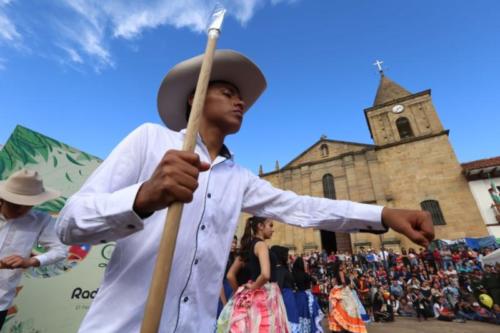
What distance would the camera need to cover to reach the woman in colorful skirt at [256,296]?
10.5 feet

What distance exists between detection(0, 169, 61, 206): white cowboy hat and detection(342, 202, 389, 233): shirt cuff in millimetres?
2881

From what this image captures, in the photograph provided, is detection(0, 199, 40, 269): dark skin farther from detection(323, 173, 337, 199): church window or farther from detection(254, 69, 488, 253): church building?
detection(323, 173, 337, 199): church window

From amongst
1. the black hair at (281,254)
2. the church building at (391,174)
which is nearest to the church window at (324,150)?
the church building at (391,174)

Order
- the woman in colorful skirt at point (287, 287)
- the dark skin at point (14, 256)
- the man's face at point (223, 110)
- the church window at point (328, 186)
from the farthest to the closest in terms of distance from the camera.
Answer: the church window at point (328, 186)
the woman in colorful skirt at point (287, 287)
the dark skin at point (14, 256)
the man's face at point (223, 110)

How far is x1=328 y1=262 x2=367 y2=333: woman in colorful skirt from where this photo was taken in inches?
236

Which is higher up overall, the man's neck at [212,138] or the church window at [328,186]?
the church window at [328,186]

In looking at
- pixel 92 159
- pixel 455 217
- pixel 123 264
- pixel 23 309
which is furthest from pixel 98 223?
pixel 455 217

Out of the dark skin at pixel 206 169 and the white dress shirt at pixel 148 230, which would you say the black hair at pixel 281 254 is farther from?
the dark skin at pixel 206 169

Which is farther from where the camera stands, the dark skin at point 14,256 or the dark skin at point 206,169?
the dark skin at point 14,256

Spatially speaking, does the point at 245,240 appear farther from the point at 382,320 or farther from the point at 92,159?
the point at 382,320

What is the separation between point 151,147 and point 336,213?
110 centimetres

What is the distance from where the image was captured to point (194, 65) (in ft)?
5.34

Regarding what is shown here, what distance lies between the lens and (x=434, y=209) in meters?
18.4

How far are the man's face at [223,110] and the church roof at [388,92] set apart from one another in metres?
27.0
